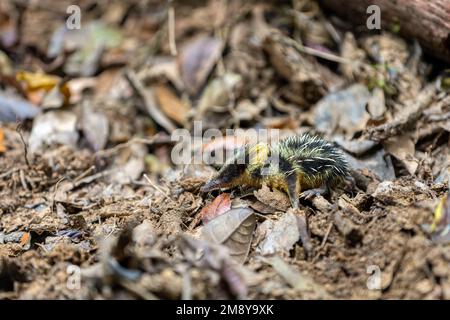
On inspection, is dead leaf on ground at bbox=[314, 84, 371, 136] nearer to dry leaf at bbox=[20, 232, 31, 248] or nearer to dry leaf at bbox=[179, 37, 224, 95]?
dry leaf at bbox=[179, 37, 224, 95]

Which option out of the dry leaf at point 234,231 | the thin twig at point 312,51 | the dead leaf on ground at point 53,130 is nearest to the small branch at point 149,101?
the dead leaf on ground at point 53,130

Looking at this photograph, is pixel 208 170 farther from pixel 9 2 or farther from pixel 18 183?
pixel 9 2

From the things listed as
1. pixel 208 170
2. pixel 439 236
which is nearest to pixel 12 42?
pixel 208 170

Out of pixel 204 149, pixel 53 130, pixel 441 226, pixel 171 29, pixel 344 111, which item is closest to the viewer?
pixel 441 226

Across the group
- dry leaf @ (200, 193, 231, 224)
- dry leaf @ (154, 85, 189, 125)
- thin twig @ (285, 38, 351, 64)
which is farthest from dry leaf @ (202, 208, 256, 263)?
thin twig @ (285, 38, 351, 64)

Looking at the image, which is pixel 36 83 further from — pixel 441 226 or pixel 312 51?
pixel 441 226

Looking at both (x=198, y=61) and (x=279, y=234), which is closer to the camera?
(x=279, y=234)

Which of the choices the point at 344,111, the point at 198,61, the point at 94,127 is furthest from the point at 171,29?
the point at 344,111

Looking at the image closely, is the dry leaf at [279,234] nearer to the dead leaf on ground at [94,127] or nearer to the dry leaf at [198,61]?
the dead leaf on ground at [94,127]
